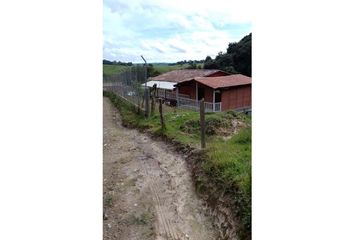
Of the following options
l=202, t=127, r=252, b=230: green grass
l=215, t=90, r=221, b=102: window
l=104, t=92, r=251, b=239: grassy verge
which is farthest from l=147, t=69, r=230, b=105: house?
l=202, t=127, r=252, b=230: green grass

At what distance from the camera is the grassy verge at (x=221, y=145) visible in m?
1.85

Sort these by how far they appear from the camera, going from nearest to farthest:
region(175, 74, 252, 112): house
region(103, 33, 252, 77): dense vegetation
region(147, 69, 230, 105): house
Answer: region(103, 33, 252, 77): dense vegetation < region(175, 74, 252, 112): house < region(147, 69, 230, 105): house

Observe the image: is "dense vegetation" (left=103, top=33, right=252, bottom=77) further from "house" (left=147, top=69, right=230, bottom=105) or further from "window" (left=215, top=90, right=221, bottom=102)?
"house" (left=147, top=69, right=230, bottom=105)

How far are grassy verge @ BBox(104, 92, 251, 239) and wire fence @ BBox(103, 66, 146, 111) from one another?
20.9 inches

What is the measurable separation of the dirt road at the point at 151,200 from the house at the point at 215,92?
95cm

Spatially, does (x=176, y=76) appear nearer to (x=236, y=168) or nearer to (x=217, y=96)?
(x=217, y=96)

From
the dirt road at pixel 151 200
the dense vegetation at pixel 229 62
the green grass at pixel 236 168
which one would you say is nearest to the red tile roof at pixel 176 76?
the dense vegetation at pixel 229 62

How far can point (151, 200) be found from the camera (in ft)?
7.11

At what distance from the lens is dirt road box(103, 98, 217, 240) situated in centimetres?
183

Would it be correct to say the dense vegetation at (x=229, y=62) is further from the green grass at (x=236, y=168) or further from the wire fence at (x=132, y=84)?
the wire fence at (x=132, y=84)

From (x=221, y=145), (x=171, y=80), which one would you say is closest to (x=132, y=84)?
(x=171, y=80)
